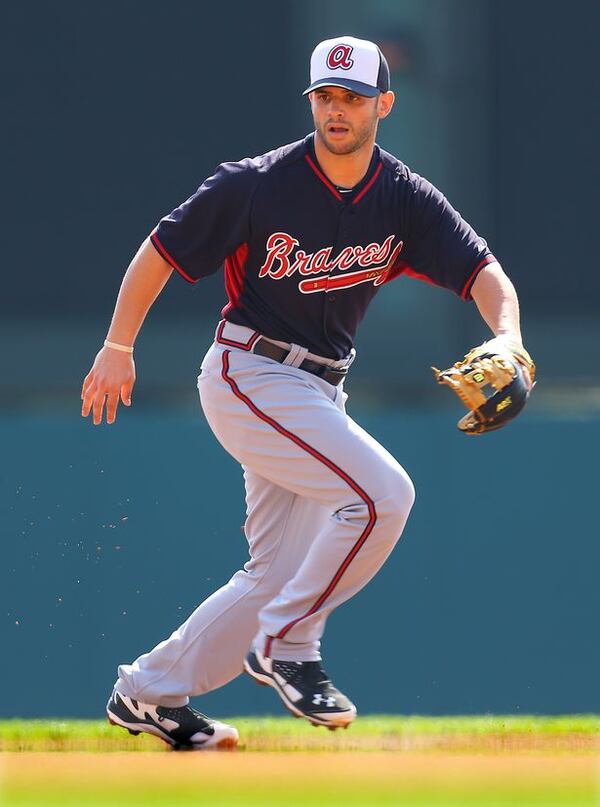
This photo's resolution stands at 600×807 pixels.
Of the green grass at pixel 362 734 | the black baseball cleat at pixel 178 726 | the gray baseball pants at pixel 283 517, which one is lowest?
the green grass at pixel 362 734

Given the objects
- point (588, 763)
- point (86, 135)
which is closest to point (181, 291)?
point (86, 135)

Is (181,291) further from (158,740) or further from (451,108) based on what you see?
(158,740)

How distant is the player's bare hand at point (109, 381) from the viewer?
13.2ft

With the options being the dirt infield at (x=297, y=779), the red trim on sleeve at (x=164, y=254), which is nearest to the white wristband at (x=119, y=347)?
the red trim on sleeve at (x=164, y=254)

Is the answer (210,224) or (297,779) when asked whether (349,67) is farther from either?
(297,779)

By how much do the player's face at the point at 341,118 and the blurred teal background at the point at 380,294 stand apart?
1582 mm

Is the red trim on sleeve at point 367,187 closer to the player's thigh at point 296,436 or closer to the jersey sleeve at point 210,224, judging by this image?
the jersey sleeve at point 210,224

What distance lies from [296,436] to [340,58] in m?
0.87

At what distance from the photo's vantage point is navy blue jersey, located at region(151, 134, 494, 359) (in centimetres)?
401

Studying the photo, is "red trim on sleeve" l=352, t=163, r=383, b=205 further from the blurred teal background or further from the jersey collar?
the blurred teal background

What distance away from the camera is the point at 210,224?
400 centimetres

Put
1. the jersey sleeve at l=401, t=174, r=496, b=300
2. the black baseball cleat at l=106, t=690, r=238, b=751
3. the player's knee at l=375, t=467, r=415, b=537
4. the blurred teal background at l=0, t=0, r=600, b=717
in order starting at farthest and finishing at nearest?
the blurred teal background at l=0, t=0, r=600, b=717 → the black baseball cleat at l=106, t=690, r=238, b=751 → the jersey sleeve at l=401, t=174, r=496, b=300 → the player's knee at l=375, t=467, r=415, b=537

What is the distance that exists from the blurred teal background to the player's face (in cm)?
158

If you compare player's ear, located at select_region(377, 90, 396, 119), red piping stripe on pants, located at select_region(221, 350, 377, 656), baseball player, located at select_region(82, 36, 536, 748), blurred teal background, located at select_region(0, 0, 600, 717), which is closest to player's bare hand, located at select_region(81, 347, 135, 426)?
baseball player, located at select_region(82, 36, 536, 748)
